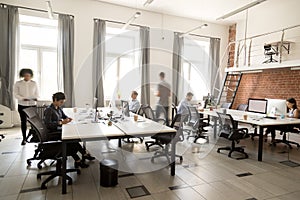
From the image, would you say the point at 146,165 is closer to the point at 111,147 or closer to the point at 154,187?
the point at 154,187

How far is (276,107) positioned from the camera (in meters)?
4.32

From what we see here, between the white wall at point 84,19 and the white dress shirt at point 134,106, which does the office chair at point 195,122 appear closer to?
the white dress shirt at point 134,106

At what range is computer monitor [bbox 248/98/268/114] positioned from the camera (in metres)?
4.48

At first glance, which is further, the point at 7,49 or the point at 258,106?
the point at 7,49

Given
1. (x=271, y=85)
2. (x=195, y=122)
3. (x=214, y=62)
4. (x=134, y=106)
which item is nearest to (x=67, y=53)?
(x=134, y=106)

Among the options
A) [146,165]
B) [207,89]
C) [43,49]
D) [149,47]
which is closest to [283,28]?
[207,89]

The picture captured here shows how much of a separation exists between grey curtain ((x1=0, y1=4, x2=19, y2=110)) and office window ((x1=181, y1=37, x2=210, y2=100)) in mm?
5248

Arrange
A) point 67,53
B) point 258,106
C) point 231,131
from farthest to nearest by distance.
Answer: point 67,53, point 258,106, point 231,131

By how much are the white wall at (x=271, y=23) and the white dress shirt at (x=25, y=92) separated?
648 cm

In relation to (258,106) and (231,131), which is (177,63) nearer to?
(258,106)

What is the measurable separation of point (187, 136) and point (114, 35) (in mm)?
3851

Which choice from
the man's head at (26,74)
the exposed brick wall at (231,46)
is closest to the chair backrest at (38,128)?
the man's head at (26,74)

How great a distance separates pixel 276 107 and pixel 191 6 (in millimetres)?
3893

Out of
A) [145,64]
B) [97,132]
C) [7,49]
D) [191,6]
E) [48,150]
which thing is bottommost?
[48,150]
